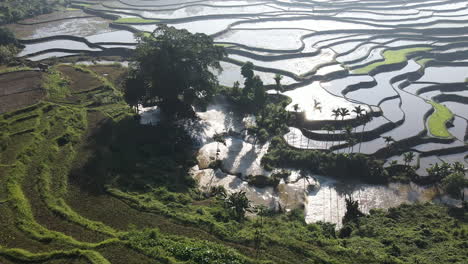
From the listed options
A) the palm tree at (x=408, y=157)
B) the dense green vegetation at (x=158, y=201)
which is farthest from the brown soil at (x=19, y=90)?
the palm tree at (x=408, y=157)

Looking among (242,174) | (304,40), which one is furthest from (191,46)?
(304,40)

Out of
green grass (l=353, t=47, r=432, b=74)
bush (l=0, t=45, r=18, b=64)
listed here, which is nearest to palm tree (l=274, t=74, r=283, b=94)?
green grass (l=353, t=47, r=432, b=74)

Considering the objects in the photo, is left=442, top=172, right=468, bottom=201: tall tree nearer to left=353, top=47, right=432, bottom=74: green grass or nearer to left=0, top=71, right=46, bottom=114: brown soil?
left=353, top=47, right=432, bottom=74: green grass

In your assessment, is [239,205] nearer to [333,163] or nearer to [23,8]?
[333,163]

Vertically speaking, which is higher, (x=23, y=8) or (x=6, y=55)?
(x=23, y=8)

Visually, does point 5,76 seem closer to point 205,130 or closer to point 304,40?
point 205,130

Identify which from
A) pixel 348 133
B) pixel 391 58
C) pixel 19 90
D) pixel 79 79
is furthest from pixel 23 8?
pixel 348 133
